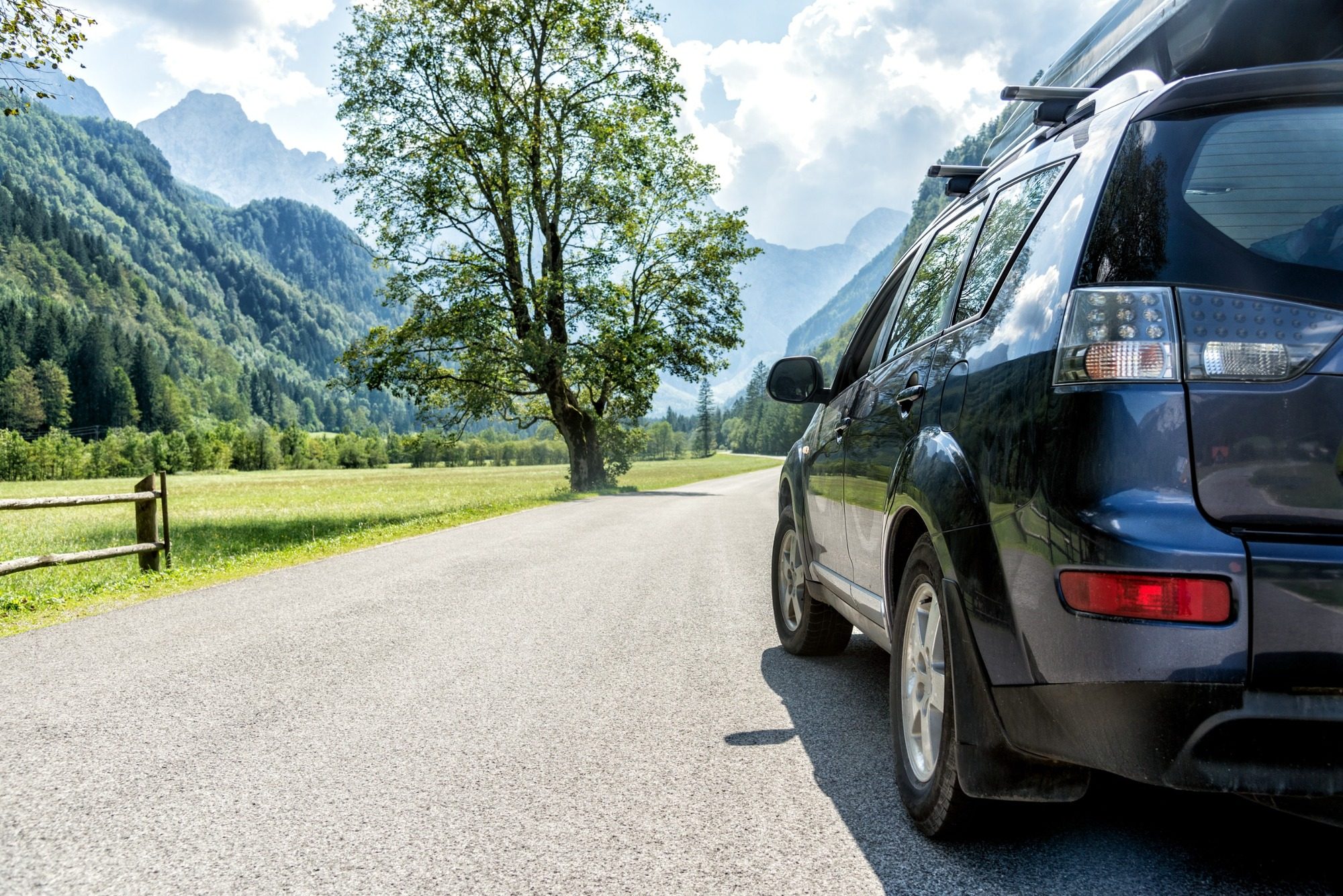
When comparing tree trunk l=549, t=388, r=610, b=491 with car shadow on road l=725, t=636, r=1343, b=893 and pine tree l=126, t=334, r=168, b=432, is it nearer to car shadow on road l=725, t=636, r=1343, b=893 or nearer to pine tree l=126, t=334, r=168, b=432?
car shadow on road l=725, t=636, r=1343, b=893

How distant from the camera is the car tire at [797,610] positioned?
4.84m

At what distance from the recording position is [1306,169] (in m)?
1.97

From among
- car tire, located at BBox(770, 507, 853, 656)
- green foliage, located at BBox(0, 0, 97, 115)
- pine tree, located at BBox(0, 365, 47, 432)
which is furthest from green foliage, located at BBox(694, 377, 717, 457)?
car tire, located at BBox(770, 507, 853, 656)

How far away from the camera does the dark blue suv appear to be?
1.72 m

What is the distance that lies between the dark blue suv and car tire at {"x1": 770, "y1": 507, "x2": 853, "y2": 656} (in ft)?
7.28

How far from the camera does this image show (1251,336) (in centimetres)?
180

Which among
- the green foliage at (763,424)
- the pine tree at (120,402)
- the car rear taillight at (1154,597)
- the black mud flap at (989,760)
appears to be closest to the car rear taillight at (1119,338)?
the car rear taillight at (1154,597)

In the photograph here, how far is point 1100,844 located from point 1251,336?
5.16 ft

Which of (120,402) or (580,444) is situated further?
(120,402)

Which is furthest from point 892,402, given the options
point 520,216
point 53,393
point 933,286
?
point 53,393

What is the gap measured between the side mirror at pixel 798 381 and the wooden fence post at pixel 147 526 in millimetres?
8052

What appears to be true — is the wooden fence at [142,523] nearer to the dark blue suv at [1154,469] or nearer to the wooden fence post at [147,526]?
the wooden fence post at [147,526]

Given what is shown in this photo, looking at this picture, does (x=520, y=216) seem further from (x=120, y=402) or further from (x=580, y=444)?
(x=120, y=402)

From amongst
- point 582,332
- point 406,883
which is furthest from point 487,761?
point 582,332
